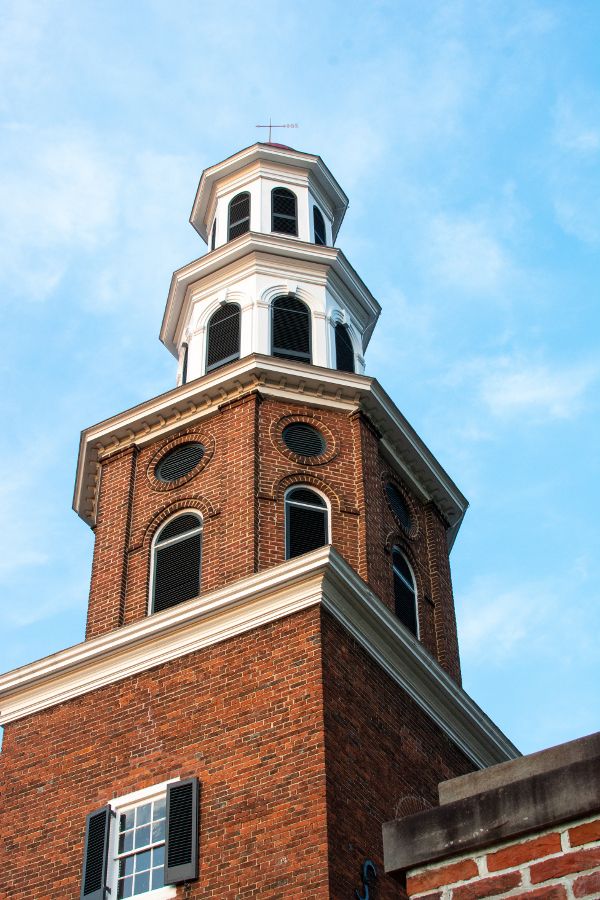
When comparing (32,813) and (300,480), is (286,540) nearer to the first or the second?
(300,480)

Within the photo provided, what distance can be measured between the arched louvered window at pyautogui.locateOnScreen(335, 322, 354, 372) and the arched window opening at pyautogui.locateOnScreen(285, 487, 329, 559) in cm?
492

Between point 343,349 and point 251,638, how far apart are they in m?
9.45

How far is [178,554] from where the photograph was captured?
22.6m

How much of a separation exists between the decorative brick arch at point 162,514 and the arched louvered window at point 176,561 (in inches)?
4.1

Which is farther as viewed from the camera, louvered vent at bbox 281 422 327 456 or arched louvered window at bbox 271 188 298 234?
arched louvered window at bbox 271 188 298 234

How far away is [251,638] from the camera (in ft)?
64.6

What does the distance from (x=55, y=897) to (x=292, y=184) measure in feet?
57.7

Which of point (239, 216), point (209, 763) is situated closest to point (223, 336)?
point (239, 216)

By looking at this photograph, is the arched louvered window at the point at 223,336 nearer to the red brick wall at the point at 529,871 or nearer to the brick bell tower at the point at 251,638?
the brick bell tower at the point at 251,638

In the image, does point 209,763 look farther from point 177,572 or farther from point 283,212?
point 283,212

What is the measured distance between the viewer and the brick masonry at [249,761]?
55.5 ft

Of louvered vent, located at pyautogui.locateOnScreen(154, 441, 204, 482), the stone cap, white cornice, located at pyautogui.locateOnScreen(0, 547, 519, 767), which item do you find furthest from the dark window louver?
the stone cap

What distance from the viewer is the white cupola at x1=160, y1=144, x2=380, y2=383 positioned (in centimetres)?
2672

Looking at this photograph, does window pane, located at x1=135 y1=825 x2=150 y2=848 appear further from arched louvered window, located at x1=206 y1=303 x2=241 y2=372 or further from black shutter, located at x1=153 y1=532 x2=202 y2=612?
arched louvered window, located at x1=206 y1=303 x2=241 y2=372
